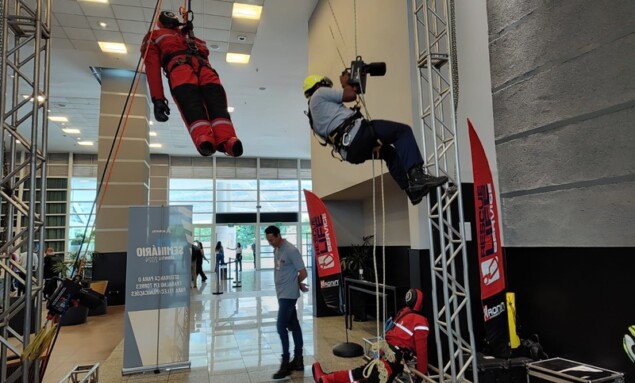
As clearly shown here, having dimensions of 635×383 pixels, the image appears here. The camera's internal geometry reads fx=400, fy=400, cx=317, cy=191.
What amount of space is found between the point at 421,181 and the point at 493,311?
50.4 inches

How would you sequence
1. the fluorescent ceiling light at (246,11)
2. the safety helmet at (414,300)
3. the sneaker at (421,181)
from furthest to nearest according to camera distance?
A: the fluorescent ceiling light at (246,11) → the safety helmet at (414,300) → the sneaker at (421,181)

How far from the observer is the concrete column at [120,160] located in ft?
29.2

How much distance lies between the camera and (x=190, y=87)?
2.88m

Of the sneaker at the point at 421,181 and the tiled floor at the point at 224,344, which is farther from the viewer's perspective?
the tiled floor at the point at 224,344

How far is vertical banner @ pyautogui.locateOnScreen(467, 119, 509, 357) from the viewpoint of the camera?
3127mm

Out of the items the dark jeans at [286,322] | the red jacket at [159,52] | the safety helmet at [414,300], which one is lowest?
the dark jeans at [286,322]

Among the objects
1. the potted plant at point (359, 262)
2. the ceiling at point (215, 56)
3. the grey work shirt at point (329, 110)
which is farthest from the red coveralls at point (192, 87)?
the potted plant at point (359, 262)

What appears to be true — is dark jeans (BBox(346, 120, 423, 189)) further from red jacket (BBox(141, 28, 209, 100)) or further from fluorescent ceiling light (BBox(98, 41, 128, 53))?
fluorescent ceiling light (BBox(98, 41, 128, 53))

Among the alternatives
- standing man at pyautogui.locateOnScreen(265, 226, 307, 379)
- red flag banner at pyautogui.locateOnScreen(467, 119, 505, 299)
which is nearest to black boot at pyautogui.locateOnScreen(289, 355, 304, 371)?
standing man at pyautogui.locateOnScreen(265, 226, 307, 379)

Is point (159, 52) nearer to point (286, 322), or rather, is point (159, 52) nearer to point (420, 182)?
point (420, 182)

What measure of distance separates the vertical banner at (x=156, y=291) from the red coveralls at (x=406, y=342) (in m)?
2.24

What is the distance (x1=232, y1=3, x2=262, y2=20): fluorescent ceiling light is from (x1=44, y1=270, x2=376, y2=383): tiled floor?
210 inches

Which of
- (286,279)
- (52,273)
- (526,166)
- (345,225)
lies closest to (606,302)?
(526,166)

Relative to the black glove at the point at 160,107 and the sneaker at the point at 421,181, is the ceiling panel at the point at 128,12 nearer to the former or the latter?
the black glove at the point at 160,107
